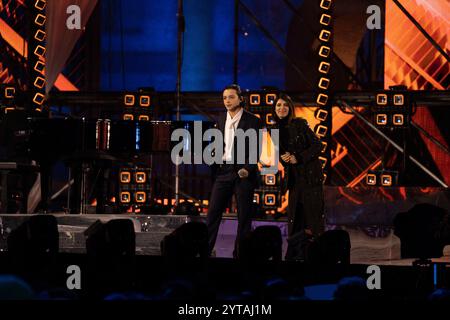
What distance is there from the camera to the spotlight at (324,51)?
11.5 metres

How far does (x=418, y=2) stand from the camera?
38.8ft

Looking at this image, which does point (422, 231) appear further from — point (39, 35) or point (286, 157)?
point (39, 35)

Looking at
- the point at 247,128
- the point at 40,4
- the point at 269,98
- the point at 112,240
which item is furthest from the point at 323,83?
the point at 112,240

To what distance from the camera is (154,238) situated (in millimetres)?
6816

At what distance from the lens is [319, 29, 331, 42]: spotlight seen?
11.5 metres

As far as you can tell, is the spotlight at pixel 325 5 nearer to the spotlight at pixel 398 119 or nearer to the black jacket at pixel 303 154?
the spotlight at pixel 398 119

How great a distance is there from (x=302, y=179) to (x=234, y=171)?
603 millimetres

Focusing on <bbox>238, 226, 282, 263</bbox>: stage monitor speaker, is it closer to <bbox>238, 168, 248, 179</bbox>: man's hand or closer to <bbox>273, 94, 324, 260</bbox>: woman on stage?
<bbox>238, 168, 248, 179</bbox>: man's hand

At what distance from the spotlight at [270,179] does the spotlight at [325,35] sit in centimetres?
221

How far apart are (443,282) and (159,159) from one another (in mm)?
9513

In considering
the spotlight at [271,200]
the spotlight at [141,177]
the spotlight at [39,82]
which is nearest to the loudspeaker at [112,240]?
the spotlight at [141,177]
